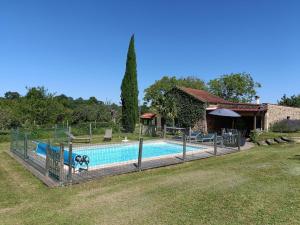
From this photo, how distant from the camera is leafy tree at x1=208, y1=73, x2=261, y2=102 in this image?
5631cm

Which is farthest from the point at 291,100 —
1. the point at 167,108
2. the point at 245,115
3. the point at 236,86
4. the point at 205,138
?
the point at 205,138

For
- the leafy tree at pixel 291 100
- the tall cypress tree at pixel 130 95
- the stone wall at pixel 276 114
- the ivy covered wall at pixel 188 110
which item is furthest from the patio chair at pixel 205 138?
the leafy tree at pixel 291 100

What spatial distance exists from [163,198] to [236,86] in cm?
5352

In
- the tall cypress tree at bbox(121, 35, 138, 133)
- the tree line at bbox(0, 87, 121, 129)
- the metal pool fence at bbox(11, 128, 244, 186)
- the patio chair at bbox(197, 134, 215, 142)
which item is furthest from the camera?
the tall cypress tree at bbox(121, 35, 138, 133)

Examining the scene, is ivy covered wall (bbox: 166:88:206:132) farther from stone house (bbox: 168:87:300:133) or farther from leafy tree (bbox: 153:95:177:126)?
leafy tree (bbox: 153:95:177:126)

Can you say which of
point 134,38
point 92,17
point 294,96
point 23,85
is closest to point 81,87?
point 23,85

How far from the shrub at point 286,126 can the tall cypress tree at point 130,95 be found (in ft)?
48.4

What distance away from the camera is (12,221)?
204 inches

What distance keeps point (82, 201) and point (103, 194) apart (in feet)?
2.31

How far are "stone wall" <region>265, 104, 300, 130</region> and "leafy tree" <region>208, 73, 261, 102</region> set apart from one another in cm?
2938

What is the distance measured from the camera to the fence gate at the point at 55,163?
25.7 ft

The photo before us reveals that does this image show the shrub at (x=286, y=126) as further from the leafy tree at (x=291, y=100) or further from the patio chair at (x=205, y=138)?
the leafy tree at (x=291, y=100)

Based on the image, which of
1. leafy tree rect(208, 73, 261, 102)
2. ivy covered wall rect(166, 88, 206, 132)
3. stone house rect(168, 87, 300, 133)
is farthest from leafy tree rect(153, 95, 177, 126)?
leafy tree rect(208, 73, 261, 102)

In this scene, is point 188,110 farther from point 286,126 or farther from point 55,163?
point 55,163
